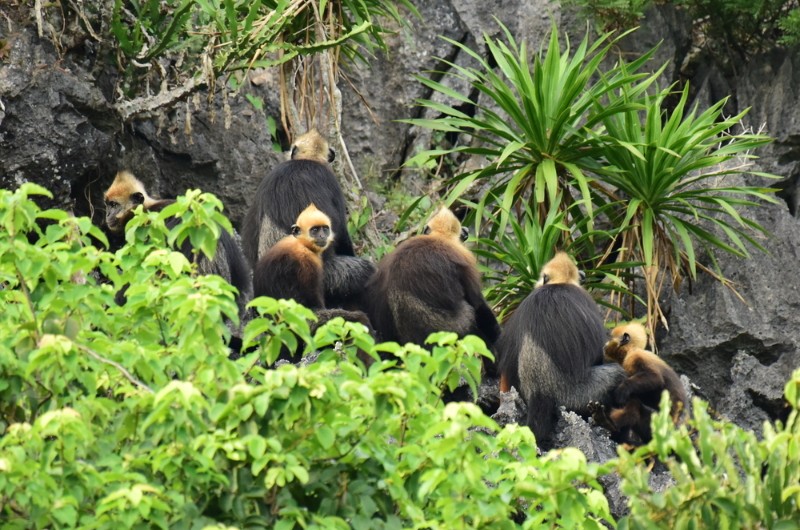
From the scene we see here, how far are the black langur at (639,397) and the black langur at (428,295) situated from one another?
42.9 inches

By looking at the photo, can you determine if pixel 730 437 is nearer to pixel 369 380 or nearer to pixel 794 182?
pixel 369 380

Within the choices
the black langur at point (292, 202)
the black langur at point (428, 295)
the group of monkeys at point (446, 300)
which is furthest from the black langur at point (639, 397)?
the black langur at point (292, 202)

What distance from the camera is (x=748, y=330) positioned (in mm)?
12727

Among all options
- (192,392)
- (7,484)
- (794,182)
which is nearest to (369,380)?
(192,392)

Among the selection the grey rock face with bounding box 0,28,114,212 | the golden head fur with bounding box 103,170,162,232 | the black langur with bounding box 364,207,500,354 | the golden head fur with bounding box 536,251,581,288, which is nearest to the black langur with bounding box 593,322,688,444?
the golden head fur with bounding box 536,251,581,288

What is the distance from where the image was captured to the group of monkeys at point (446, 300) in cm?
938

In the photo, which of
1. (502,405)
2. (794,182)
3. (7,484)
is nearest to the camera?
(7,484)

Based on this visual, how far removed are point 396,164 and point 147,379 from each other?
9.61 meters

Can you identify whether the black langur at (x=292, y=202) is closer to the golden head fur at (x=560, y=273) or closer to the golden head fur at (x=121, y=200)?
the golden head fur at (x=121, y=200)

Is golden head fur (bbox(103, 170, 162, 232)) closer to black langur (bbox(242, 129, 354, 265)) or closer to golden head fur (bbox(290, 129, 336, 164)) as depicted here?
black langur (bbox(242, 129, 354, 265))

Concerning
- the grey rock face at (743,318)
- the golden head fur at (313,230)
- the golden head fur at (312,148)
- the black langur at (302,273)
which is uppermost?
the golden head fur at (312,148)

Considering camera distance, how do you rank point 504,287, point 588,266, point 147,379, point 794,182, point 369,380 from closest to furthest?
1. point 369,380
2. point 147,379
3. point 504,287
4. point 588,266
5. point 794,182

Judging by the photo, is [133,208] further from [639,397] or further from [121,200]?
[639,397]

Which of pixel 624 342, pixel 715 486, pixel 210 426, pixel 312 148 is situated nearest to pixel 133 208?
pixel 312 148
